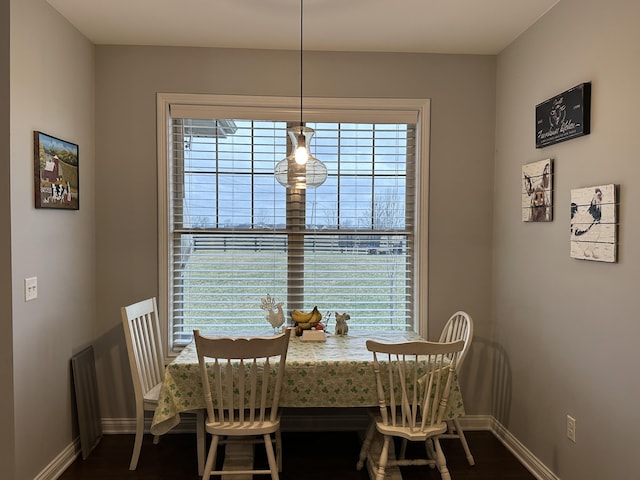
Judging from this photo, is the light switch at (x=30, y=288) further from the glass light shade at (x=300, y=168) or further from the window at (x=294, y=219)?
the glass light shade at (x=300, y=168)

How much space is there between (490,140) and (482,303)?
1.13m

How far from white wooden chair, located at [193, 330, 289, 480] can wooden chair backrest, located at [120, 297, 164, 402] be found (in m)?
0.47

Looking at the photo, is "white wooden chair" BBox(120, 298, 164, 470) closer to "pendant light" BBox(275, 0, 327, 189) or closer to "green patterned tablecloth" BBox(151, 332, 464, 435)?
"green patterned tablecloth" BBox(151, 332, 464, 435)

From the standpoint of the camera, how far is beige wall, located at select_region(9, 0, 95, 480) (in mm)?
2369

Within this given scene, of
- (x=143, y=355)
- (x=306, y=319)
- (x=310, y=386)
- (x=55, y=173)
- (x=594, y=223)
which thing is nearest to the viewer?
(x=594, y=223)

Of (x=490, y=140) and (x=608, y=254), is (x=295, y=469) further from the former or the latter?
(x=490, y=140)

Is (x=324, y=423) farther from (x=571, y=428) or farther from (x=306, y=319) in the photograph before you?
(x=571, y=428)

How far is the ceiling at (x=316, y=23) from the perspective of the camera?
2674mm

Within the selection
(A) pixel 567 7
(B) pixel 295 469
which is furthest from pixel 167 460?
(A) pixel 567 7

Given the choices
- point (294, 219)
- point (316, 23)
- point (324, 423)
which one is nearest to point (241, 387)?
point (324, 423)

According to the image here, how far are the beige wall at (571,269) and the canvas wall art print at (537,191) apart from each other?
0.15 ft

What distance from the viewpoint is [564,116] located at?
2508mm

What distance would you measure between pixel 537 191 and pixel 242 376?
6.22 ft

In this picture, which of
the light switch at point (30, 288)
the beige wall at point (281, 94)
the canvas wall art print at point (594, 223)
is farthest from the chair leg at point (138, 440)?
the canvas wall art print at point (594, 223)
